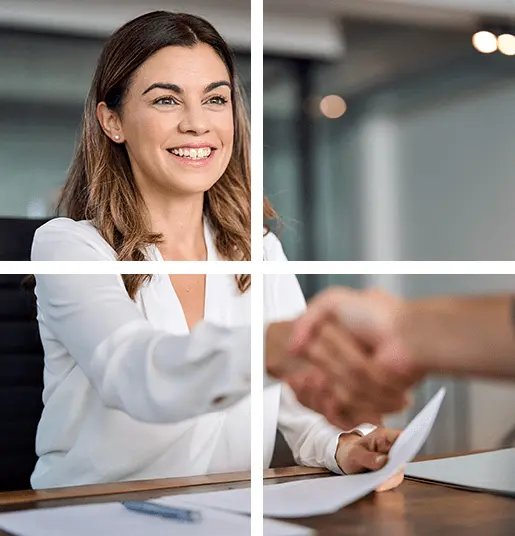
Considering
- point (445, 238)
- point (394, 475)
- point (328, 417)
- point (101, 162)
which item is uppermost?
point (101, 162)

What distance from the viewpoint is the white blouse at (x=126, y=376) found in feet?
6.42

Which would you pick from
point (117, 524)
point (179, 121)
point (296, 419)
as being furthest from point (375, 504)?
point (179, 121)

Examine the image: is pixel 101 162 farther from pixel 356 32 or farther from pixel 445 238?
pixel 445 238

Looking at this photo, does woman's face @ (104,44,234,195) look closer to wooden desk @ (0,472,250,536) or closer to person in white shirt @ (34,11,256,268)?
person in white shirt @ (34,11,256,268)

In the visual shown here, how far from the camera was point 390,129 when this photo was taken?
225 centimetres

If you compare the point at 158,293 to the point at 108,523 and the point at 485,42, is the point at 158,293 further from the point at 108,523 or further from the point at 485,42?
the point at 485,42

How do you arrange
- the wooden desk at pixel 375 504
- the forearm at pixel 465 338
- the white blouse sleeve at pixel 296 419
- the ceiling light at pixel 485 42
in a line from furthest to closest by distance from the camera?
the ceiling light at pixel 485 42, the white blouse sleeve at pixel 296 419, the wooden desk at pixel 375 504, the forearm at pixel 465 338

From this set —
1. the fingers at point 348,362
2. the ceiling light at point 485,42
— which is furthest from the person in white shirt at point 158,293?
the ceiling light at point 485,42

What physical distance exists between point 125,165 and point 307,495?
85 centimetres

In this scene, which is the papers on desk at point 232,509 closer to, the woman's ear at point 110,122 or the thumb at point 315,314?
the thumb at point 315,314

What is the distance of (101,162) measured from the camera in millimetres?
1993

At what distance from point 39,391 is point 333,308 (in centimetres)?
68

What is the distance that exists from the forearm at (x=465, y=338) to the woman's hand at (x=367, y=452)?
0.22m

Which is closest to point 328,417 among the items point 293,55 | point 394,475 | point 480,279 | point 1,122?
point 394,475
